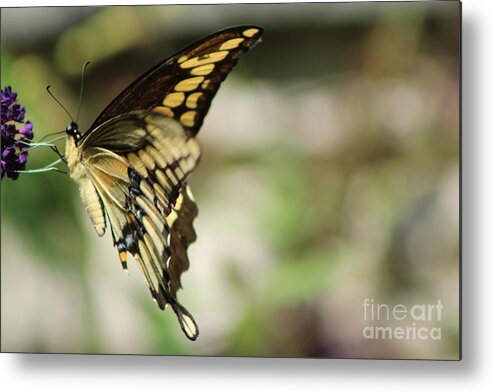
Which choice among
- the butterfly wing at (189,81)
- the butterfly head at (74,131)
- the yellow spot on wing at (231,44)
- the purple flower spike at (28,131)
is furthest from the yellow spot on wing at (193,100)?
the purple flower spike at (28,131)

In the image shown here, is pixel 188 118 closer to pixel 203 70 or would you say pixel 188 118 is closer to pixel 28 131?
pixel 203 70

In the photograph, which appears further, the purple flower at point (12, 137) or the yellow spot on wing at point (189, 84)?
the purple flower at point (12, 137)

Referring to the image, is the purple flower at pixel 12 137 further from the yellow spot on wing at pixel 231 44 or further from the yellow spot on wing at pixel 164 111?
the yellow spot on wing at pixel 231 44

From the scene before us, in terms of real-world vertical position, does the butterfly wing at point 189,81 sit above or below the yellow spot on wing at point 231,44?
below

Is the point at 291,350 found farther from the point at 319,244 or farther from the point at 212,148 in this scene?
the point at 212,148

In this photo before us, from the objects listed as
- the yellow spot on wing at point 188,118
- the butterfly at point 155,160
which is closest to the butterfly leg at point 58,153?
the butterfly at point 155,160

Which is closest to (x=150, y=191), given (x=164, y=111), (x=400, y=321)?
(x=164, y=111)

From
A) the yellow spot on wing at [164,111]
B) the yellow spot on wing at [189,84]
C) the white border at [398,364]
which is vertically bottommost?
the white border at [398,364]

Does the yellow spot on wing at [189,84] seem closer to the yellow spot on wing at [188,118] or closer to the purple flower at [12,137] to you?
the yellow spot on wing at [188,118]

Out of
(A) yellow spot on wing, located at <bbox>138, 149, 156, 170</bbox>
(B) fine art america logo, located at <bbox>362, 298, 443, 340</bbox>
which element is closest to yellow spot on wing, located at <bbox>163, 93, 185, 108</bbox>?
(A) yellow spot on wing, located at <bbox>138, 149, 156, 170</bbox>
